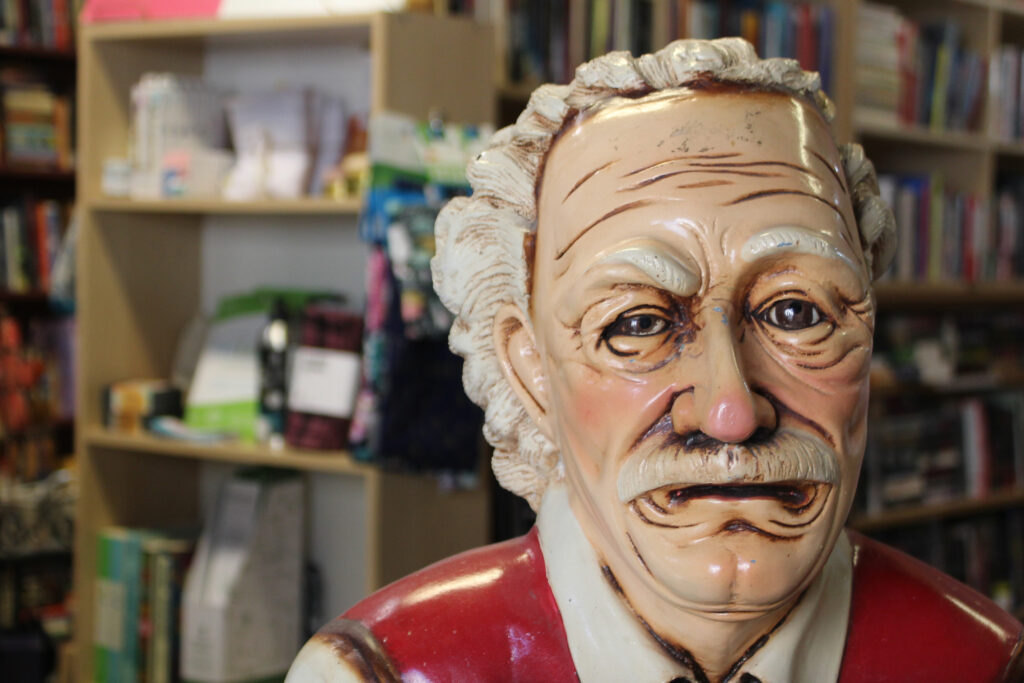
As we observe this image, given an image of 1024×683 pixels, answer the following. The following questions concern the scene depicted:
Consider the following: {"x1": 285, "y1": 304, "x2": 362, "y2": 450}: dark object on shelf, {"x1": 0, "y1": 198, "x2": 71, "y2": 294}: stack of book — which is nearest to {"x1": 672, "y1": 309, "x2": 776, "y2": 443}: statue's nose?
{"x1": 285, "y1": 304, "x2": 362, "y2": 450}: dark object on shelf

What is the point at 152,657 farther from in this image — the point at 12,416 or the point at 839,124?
the point at 839,124

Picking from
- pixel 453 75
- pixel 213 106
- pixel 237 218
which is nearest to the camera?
pixel 453 75

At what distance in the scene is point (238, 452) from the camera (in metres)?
2.27

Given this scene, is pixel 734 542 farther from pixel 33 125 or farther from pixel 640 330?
pixel 33 125

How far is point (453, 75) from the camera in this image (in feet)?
7.18

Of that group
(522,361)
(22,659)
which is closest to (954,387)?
(522,361)

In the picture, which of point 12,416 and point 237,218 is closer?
point 237,218

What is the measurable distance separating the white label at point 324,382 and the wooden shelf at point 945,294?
1.49 metres

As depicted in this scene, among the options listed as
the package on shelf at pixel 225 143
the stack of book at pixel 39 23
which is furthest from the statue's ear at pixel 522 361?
the stack of book at pixel 39 23

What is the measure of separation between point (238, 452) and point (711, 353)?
64.8 inches

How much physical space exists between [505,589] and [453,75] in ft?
4.88

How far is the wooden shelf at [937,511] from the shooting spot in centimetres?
291

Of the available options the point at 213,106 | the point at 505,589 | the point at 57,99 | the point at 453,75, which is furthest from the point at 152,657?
the point at 57,99

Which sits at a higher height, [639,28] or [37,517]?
[639,28]
